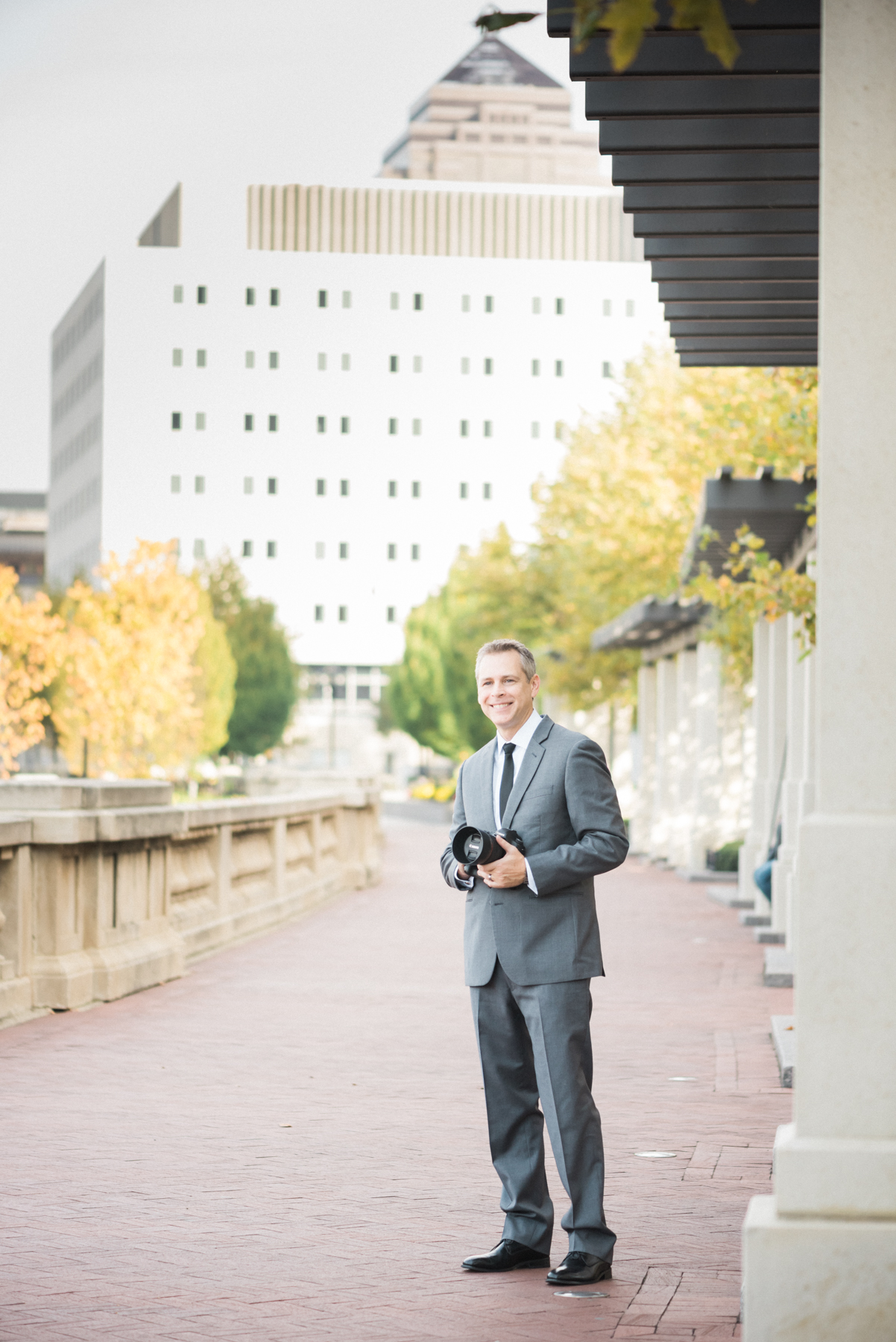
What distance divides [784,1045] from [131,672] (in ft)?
147

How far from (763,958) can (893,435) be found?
1154cm

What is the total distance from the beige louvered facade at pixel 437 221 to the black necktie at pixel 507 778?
11966cm

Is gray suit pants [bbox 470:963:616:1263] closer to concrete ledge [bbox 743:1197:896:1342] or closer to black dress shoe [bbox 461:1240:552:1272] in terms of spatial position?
black dress shoe [bbox 461:1240:552:1272]

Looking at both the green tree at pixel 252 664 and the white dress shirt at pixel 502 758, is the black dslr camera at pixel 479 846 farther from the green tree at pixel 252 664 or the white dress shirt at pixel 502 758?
the green tree at pixel 252 664

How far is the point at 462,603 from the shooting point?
69625mm

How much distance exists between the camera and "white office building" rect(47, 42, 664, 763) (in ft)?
373

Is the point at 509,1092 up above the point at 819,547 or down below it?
below

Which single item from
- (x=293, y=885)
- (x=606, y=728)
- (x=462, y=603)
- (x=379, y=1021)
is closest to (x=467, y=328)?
(x=462, y=603)

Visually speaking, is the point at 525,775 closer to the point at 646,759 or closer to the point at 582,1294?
the point at 582,1294

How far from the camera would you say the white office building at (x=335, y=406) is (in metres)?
114

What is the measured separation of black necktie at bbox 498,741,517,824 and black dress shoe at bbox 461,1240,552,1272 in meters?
1.32

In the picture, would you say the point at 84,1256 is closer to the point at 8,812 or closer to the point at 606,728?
the point at 8,812

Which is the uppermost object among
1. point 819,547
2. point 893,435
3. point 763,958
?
point 893,435

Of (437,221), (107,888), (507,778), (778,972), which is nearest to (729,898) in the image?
(778,972)
